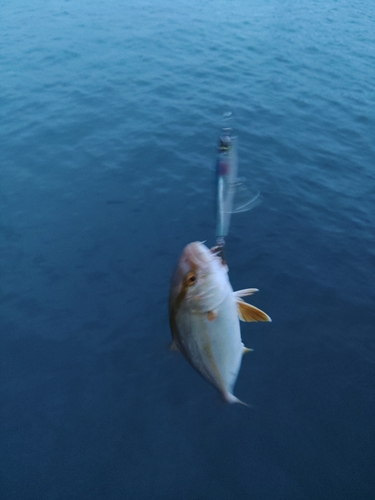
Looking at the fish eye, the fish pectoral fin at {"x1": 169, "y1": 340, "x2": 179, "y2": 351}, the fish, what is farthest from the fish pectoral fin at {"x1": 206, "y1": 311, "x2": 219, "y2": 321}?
the fish pectoral fin at {"x1": 169, "y1": 340, "x2": 179, "y2": 351}

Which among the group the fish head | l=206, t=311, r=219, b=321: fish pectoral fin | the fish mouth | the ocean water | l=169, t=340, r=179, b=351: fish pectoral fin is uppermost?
the fish mouth

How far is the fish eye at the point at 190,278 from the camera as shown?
3.33 metres

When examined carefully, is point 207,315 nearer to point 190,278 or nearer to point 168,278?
point 190,278

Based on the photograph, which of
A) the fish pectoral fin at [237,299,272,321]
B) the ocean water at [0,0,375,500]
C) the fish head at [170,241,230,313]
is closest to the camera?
the fish head at [170,241,230,313]

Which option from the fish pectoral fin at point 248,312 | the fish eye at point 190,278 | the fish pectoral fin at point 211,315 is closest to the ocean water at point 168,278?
the fish pectoral fin at point 248,312

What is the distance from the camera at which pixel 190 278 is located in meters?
3.34

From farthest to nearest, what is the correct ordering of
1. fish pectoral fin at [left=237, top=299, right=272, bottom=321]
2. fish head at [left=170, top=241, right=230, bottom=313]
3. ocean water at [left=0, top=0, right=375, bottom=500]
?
ocean water at [left=0, top=0, right=375, bottom=500] → fish pectoral fin at [left=237, top=299, right=272, bottom=321] → fish head at [left=170, top=241, right=230, bottom=313]

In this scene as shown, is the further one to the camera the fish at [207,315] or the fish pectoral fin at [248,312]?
the fish pectoral fin at [248,312]

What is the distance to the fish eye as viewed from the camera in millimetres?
3330

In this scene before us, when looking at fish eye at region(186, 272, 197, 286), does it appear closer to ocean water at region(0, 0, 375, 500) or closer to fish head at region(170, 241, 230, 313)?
fish head at region(170, 241, 230, 313)

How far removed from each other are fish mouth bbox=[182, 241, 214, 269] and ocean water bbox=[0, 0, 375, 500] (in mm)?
3506

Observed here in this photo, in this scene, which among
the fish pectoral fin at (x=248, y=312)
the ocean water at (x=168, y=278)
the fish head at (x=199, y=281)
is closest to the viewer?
the fish head at (x=199, y=281)

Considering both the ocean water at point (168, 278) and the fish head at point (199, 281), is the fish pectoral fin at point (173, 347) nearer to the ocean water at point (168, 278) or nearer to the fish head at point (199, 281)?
the fish head at point (199, 281)

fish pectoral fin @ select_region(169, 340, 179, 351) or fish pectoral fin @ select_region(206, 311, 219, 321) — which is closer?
fish pectoral fin @ select_region(206, 311, 219, 321)
